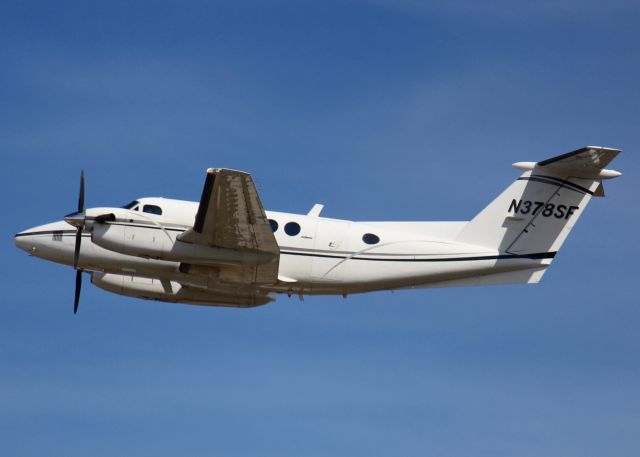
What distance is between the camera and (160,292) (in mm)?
29656

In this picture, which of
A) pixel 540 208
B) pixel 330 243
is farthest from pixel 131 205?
pixel 540 208

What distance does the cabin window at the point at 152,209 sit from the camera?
26.7 m

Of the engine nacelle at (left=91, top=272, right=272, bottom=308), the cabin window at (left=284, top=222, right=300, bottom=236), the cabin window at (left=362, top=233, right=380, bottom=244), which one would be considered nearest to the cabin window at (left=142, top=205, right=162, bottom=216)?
the engine nacelle at (left=91, top=272, right=272, bottom=308)

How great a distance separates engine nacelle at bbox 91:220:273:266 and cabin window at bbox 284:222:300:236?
1.33 meters

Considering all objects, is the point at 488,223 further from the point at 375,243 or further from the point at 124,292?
the point at 124,292

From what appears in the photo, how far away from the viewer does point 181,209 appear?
26953 mm

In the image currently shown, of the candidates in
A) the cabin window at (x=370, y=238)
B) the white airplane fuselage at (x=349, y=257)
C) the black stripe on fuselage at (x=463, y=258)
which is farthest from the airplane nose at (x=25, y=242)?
the cabin window at (x=370, y=238)

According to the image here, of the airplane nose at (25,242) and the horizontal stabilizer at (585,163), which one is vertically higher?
the horizontal stabilizer at (585,163)

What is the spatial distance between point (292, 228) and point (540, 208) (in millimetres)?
7143

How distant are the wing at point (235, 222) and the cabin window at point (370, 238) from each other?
2677mm

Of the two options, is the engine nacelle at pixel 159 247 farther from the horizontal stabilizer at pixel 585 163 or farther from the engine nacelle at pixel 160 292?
the horizontal stabilizer at pixel 585 163

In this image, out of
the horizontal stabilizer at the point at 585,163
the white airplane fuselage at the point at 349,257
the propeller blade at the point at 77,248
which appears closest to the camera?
the horizontal stabilizer at the point at 585,163

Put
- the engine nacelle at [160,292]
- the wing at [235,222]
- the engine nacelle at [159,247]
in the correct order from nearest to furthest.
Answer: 1. the wing at [235,222]
2. the engine nacelle at [159,247]
3. the engine nacelle at [160,292]

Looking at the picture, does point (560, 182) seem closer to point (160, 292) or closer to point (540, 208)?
point (540, 208)
